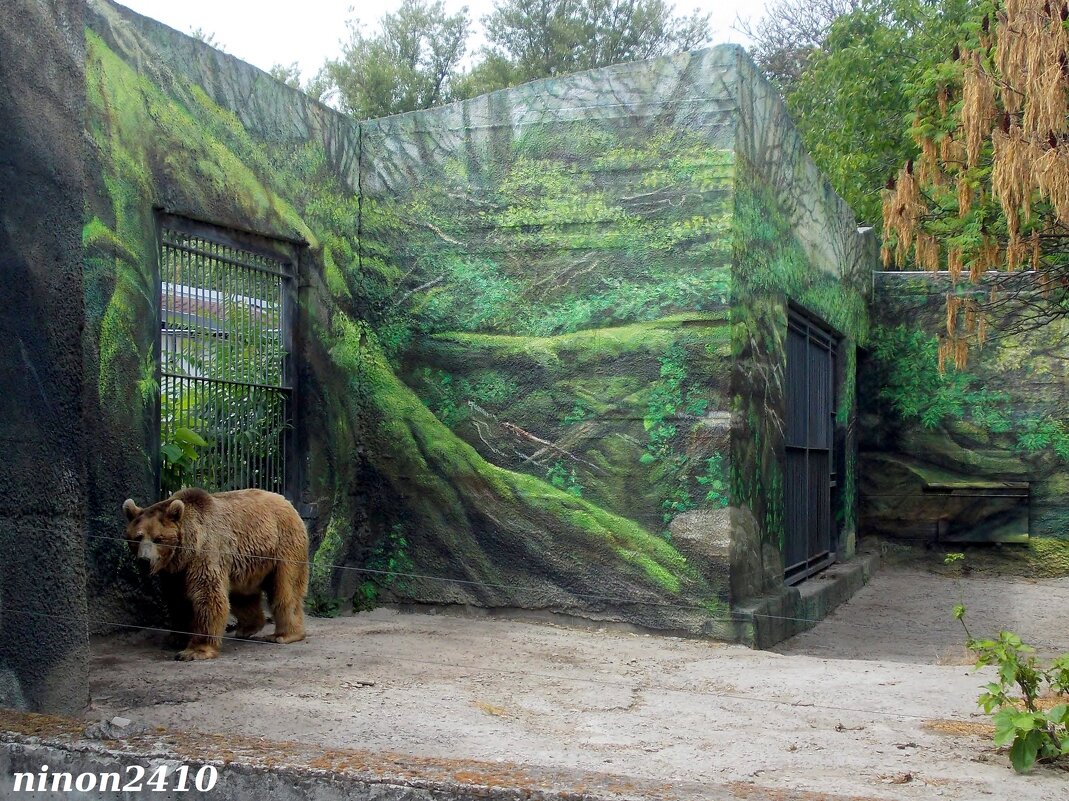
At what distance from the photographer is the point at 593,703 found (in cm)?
Answer: 627

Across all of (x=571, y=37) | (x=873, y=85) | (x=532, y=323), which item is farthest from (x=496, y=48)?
(x=532, y=323)

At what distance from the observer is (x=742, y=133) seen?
8828 millimetres

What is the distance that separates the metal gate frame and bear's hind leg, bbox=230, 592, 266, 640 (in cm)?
123

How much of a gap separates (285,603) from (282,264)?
2687 millimetres

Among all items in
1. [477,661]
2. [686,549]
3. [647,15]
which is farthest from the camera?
[647,15]

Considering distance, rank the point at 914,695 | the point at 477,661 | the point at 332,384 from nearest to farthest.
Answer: the point at 914,695 < the point at 477,661 < the point at 332,384

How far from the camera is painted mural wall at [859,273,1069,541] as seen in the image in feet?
46.0

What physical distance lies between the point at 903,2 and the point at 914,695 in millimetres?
16838

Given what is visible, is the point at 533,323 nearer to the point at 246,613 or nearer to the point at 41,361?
the point at 246,613

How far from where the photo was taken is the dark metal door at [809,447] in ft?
36.1

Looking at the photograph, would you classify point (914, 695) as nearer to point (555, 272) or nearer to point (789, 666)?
point (789, 666)

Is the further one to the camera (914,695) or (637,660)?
(637,660)

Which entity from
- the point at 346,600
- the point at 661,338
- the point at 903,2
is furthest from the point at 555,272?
the point at 903,2

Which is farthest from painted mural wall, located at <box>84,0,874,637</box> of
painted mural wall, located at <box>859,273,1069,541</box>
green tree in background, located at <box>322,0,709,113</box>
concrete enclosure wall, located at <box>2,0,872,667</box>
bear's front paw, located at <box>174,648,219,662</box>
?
green tree in background, located at <box>322,0,709,113</box>
